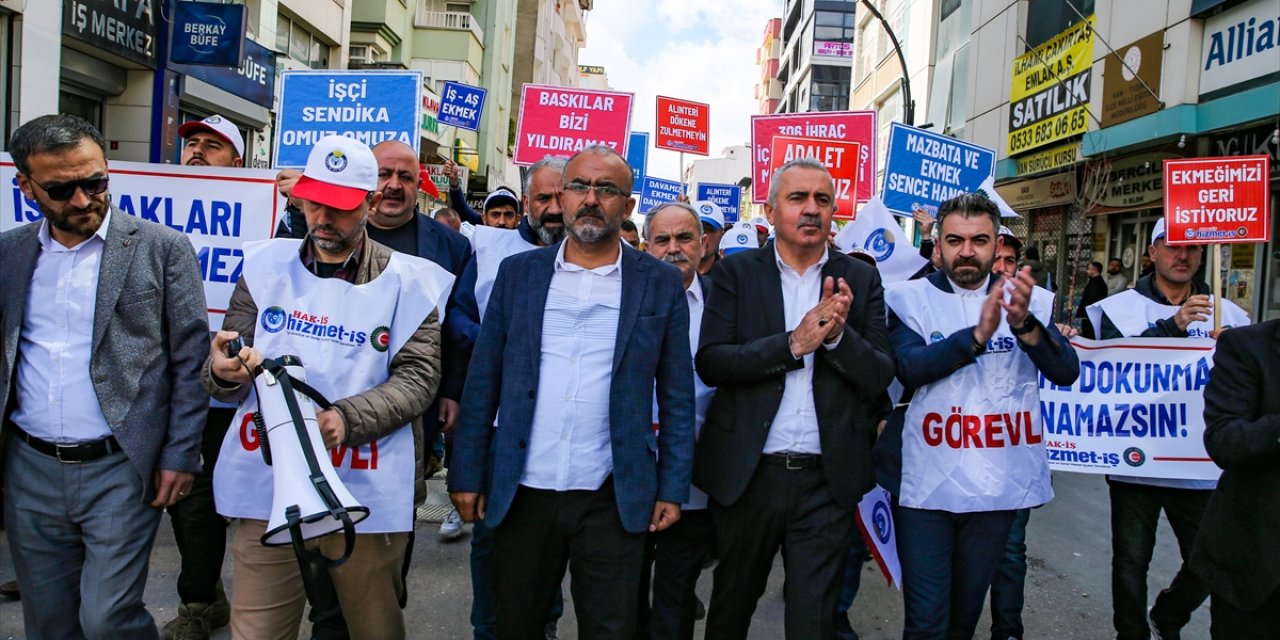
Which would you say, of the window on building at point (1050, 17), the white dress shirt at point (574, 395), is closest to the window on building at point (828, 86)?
the window on building at point (1050, 17)

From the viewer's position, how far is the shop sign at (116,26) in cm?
966

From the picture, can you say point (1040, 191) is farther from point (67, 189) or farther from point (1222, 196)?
point (67, 189)

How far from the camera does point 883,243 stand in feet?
19.6

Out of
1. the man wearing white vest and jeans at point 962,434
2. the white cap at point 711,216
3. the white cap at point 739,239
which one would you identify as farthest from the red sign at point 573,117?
the man wearing white vest and jeans at point 962,434

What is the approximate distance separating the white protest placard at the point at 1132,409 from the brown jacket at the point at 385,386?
3166mm

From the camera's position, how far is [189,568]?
404 cm

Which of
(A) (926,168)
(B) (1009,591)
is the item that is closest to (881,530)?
(B) (1009,591)

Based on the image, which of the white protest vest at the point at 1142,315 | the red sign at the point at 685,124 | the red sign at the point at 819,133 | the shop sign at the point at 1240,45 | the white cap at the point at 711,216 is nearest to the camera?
the white protest vest at the point at 1142,315

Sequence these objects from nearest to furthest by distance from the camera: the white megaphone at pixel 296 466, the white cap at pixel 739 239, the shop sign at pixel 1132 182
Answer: the white megaphone at pixel 296 466 → the white cap at pixel 739 239 → the shop sign at pixel 1132 182

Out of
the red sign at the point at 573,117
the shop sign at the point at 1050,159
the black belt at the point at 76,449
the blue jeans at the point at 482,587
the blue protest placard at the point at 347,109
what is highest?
the shop sign at the point at 1050,159

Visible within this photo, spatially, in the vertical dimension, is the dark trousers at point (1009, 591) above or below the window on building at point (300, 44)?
below

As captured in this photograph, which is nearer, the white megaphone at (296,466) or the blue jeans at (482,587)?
the white megaphone at (296,466)

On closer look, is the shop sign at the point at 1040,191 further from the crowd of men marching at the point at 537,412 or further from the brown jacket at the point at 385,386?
the brown jacket at the point at 385,386

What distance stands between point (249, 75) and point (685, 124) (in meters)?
6.66
